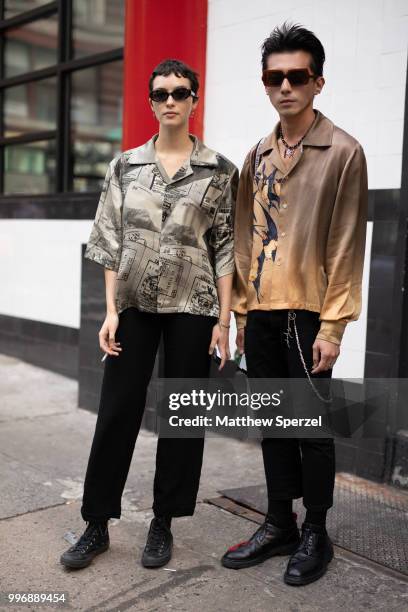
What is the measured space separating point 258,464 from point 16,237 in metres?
4.04

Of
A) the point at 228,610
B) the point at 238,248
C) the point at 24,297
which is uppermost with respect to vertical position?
the point at 238,248

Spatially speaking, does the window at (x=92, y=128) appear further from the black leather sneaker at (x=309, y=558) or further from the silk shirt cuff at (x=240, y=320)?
the black leather sneaker at (x=309, y=558)

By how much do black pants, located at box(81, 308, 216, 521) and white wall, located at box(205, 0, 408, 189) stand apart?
1.76 meters

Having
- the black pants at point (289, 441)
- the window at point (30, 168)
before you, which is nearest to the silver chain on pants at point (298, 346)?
the black pants at point (289, 441)

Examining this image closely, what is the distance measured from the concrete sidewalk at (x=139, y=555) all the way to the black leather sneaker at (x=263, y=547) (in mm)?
38

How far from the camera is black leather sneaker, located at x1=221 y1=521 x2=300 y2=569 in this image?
9.77 feet

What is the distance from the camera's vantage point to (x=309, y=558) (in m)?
2.87

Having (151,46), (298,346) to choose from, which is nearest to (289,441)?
(298,346)

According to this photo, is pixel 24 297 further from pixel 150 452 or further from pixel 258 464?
pixel 258 464

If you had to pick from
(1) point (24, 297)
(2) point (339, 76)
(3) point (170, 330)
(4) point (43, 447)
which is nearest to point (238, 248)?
(3) point (170, 330)

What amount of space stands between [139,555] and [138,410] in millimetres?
662

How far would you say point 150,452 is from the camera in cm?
457

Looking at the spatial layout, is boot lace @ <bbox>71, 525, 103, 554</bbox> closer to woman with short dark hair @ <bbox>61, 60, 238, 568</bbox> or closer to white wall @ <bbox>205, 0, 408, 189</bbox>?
woman with short dark hair @ <bbox>61, 60, 238, 568</bbox>

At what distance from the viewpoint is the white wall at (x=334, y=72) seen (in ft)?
13.0
